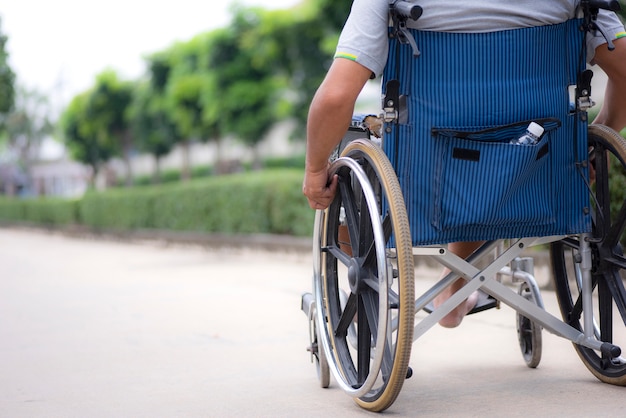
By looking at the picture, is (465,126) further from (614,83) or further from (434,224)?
(614,83)

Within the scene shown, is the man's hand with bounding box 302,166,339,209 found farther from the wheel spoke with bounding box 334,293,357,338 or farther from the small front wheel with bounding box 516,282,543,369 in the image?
the small front wheel with bounding box 516,282,543,369

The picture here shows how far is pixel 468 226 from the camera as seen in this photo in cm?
272

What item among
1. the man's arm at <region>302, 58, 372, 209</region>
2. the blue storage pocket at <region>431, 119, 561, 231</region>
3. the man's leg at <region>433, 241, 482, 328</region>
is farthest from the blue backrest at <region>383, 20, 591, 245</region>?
the man's leg at <region>433, 241, 482, 328</region>

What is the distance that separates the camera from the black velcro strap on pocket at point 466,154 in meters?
2.68

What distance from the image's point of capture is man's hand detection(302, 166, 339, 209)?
2967 mm

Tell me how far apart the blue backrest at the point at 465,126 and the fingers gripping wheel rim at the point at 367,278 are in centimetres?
12

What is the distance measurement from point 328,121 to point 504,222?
638mm

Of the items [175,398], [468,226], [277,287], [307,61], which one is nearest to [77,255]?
[307,61]

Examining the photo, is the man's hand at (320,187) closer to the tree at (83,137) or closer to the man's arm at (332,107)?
the man's arm at (332,107)

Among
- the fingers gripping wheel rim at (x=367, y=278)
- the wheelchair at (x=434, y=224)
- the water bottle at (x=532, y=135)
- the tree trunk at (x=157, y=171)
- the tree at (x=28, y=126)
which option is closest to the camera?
the fingers gripping wheel rim at (x=367, y=278)

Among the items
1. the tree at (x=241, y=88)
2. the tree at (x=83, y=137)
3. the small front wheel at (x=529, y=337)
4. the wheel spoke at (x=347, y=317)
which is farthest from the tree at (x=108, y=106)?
the wheel spoke at (x=347, y=317)

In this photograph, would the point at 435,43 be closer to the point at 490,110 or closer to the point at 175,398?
the point at 490,110

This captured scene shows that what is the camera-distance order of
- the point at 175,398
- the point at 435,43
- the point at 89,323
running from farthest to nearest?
the point at 89,323
the point at 175,398
the point at 435,43

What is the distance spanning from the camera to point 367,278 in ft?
9.19
